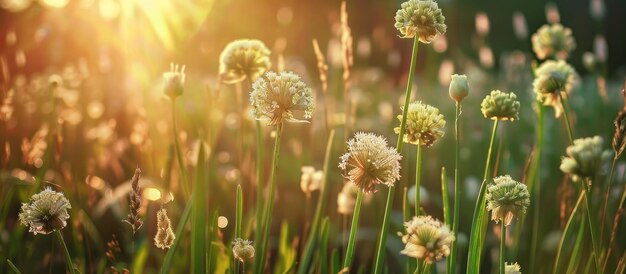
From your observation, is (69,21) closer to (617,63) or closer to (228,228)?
(228,228)

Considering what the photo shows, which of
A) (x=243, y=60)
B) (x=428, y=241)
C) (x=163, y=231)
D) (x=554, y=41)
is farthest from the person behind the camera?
(x=554, y=41)

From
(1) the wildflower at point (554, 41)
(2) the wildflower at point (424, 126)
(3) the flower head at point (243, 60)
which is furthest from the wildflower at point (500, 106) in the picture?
(1) the wildflower at point (554, 41)

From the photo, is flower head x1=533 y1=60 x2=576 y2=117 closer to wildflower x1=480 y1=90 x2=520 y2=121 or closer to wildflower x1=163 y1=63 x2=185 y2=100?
wildflower x1=480 y1=90 x2=520 y2=121

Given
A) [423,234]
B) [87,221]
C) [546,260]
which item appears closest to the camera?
[423,234]

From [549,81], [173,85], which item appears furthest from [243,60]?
[549,81]

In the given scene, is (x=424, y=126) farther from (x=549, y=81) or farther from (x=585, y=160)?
(x=549, y=81)

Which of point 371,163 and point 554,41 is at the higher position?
point 554,41

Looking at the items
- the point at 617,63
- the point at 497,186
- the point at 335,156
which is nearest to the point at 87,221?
the point at 497,186
